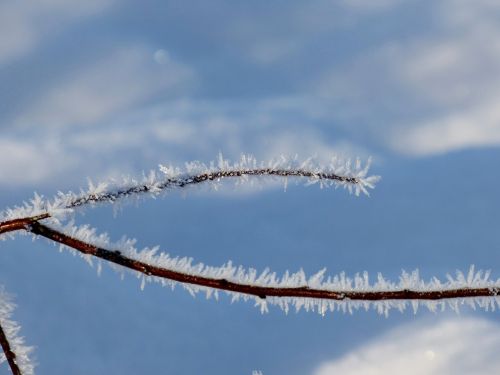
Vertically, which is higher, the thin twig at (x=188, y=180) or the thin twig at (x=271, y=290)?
the thin twig at (x=188, y=180)

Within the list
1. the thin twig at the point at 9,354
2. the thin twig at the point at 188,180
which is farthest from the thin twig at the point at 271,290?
the thin twig at the point at 9,354

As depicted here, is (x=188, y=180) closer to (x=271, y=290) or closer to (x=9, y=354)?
(x=271, y=290)

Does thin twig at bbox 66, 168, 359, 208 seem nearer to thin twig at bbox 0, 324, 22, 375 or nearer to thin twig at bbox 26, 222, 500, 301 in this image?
thin twig at bbox 26, 222, 500, 301

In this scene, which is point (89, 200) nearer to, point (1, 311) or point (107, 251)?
point (107, 251)

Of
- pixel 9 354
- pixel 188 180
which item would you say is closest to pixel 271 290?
pixel 188 180

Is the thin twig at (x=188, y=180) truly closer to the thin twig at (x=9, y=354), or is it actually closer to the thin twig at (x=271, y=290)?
the thin twig at (x=271, y=290)
